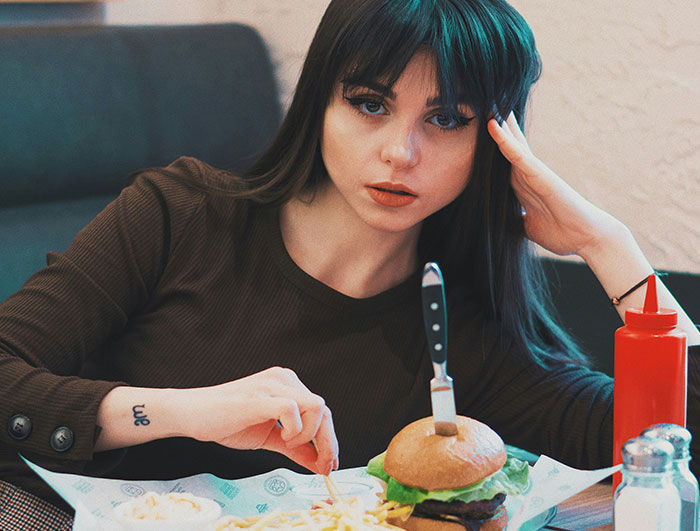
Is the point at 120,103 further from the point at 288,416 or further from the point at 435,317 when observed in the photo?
the point at 435,317

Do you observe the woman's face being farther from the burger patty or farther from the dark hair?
the burger patty

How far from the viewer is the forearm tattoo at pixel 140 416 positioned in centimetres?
110

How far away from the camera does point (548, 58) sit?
2115 millimetres

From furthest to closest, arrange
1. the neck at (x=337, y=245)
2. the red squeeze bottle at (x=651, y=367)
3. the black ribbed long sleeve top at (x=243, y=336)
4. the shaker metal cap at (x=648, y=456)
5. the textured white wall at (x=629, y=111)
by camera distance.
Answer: the textured white wall at (x=629, y=111), the neck at (x=337, y=245), the black ribbed long sleeve top at (x=243, y=336), the red squeeze bottle at (x=651, y=367), the shaker metal cap at (x=648, y=456)

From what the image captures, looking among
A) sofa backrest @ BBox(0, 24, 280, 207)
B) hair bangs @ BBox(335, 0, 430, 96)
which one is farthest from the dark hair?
sofa backrest @ BBox(0, 24, 280, 207)

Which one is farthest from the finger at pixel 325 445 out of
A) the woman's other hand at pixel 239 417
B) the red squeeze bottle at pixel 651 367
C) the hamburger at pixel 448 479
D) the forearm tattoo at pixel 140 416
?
the red squeeze bottle at pixel 651 367

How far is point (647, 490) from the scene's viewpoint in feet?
2.50

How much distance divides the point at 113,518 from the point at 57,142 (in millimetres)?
1310

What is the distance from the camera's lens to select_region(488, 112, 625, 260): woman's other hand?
133 cm

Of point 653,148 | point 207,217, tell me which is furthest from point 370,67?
point 653,148

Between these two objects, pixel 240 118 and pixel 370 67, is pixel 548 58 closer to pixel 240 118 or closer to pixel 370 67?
pixel 240 118

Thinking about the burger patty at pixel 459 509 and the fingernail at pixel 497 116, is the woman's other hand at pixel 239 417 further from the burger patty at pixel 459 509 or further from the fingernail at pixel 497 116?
the fingernail at pixel 497 116

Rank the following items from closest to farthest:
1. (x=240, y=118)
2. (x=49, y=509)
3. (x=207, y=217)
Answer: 1. (x=49, y=509)
2. (x=207, y=217)
3. (x=240, y=118)

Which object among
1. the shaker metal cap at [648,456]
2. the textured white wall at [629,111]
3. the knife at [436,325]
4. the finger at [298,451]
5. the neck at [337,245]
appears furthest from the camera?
the textured white wall at [629,111]
